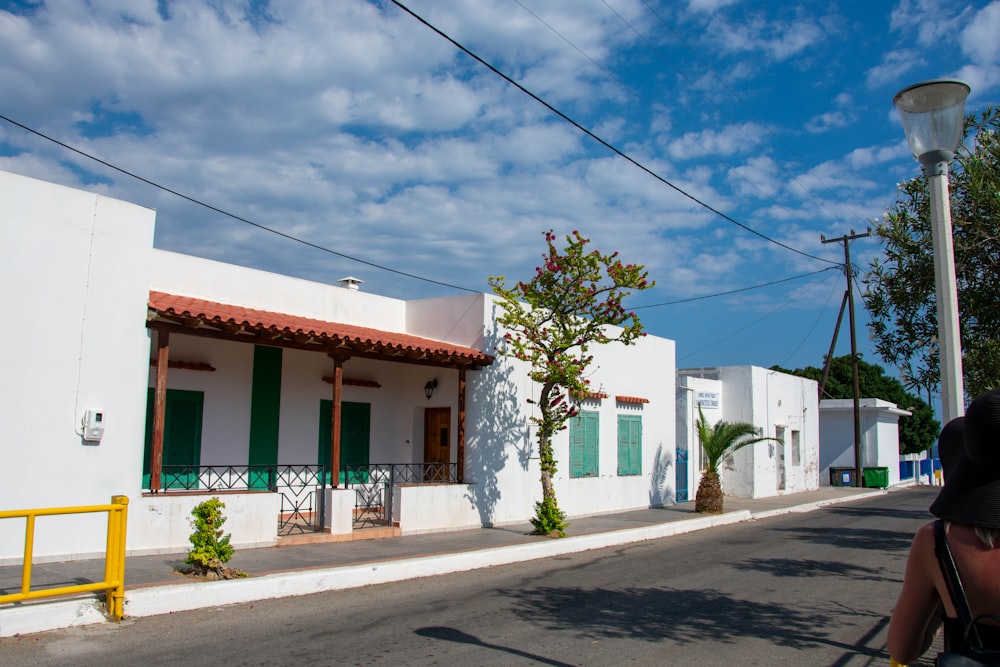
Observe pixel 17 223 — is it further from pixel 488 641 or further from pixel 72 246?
pixel 488 641

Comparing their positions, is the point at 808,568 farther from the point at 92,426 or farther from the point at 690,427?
the point at 690,427

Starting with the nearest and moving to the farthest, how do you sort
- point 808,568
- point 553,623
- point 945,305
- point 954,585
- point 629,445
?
point 954,585, point 945,305, point 553,623, point 808,568, point 629,445

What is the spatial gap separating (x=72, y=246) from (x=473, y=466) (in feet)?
28.3

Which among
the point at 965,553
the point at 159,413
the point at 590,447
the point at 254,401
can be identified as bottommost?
the point at 965,553

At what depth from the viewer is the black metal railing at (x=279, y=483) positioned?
1323 centimetres

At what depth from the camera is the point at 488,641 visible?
24.3 ft

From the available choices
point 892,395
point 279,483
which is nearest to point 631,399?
point 279,483

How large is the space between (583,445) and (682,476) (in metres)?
6.42

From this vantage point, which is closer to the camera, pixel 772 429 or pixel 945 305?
pixel 945 305

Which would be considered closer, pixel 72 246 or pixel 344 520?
pixel 72 246

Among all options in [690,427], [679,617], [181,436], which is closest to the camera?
[679,617]

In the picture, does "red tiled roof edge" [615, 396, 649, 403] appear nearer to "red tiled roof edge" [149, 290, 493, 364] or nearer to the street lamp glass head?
"red tiled roof edge" [149, 290, 493, 364]

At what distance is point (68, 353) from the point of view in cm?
1049

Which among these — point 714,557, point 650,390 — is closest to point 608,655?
point 714,557
